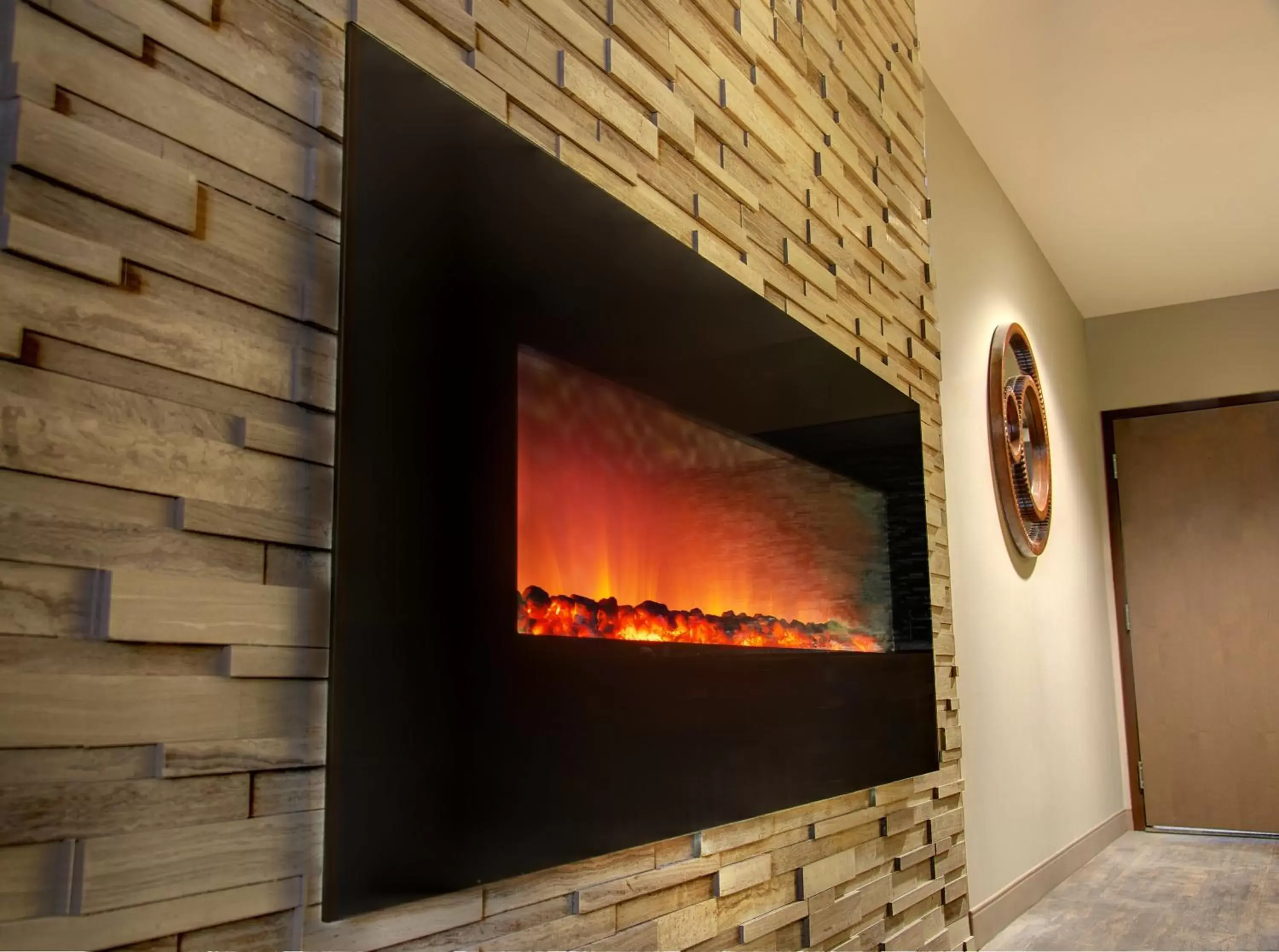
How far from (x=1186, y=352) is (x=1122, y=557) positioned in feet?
3.42

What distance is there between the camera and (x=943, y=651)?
8.39 feet

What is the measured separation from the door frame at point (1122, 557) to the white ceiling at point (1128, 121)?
0.58 metres

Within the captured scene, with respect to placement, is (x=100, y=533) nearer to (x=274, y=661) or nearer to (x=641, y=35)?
(x=274, y=661)

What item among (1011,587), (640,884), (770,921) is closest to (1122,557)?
(1011,587)

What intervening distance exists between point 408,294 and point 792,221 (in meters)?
1.17

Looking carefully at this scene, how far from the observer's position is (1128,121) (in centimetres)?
348

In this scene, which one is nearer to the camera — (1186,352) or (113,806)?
(113,806)

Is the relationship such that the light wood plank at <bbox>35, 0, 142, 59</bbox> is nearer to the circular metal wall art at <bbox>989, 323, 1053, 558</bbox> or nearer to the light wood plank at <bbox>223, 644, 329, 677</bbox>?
the light wood plank at <bbox>223, 644, 329, 677</bbox>

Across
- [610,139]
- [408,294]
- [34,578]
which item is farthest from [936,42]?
[34,578]

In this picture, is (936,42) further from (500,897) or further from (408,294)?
(500,897)

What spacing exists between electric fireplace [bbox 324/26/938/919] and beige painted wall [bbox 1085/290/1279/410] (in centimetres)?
385

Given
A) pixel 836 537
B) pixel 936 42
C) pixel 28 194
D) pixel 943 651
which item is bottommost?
pixel 943 651

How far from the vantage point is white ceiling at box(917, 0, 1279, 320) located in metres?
2.96

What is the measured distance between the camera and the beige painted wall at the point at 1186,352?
497 centimetres
